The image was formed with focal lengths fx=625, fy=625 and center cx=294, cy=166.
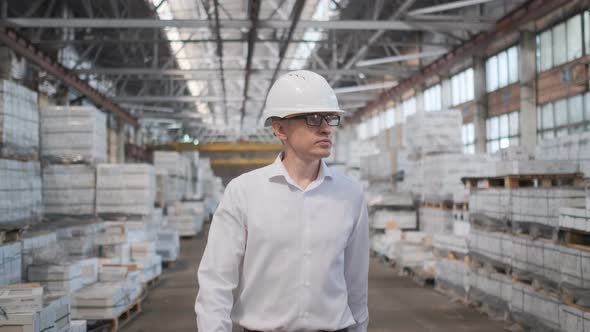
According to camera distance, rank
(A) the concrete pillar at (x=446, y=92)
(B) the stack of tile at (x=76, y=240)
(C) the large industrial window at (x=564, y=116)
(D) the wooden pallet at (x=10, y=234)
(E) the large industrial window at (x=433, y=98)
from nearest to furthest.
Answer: (D) the wooden pallet at (x=10, y=234), (B) the stack of tile at (x=76, y=240), (C) the large industrial window at (x=564, y=116), (A) the concrete pillar at (x=446, y=92), (E) the large industrial window at (x=433, y=98)

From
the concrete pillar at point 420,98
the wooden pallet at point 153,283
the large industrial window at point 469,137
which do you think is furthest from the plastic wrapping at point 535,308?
the concrete pillar at point 420,98

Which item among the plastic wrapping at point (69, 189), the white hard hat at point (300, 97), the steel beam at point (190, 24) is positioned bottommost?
the plastic wrapping at point (69, 189)

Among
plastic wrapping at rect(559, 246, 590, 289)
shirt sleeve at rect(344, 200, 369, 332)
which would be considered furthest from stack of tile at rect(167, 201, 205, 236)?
shirt sleeve at rect(344, 200, 369, 332)

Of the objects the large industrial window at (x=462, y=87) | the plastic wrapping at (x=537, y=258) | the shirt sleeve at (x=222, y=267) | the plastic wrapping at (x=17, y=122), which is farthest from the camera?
the large industrial window at (x=462, y=87)

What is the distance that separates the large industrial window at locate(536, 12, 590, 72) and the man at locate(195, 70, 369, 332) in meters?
12.8

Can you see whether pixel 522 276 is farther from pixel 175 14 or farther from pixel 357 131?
pixel 357 131

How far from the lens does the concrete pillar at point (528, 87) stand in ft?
50.8

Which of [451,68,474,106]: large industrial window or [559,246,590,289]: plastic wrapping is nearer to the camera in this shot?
[559,246,590,289]: plastic wrapping

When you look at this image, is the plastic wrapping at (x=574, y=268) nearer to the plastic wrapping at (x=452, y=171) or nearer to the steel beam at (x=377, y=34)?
the plastic wrapping at (x=452, y=171)

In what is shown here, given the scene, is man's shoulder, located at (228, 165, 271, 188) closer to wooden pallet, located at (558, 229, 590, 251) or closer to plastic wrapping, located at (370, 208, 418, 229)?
Answer: wooden pallet, located at (558, 229, 590, 251)

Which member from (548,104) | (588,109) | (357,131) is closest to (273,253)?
(588,109)

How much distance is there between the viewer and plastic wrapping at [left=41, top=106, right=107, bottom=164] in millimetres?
10164

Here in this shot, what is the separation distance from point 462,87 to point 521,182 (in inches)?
491

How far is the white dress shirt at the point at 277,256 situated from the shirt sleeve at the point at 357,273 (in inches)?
3.9
